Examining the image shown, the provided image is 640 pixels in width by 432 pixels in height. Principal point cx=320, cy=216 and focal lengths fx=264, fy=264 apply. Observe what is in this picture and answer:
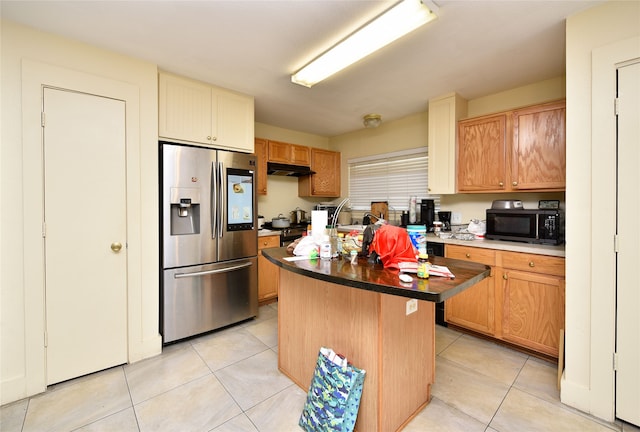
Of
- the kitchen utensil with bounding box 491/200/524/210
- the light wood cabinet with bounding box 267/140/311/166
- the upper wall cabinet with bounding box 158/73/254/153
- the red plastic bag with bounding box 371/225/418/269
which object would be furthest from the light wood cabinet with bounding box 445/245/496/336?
the upper wall cabinet with bounding box 158/73/254/153

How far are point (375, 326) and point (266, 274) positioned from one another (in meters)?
2.32

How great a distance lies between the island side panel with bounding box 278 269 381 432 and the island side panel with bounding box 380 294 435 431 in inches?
2.5

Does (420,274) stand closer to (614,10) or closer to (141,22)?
(614,10)

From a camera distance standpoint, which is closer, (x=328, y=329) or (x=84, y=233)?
(x=328, y=329)

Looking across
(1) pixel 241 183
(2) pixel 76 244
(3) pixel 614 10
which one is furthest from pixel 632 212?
(2) pixel 76 244

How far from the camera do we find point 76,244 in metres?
2.05

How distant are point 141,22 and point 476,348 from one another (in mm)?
3775

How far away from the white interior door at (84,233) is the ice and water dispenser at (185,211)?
0.39 metres

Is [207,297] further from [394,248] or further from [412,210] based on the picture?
[412,210]

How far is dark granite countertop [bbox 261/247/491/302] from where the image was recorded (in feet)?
3.42

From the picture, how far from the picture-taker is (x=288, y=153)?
4023mm

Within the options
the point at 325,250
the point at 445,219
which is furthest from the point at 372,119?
the point at 325,250

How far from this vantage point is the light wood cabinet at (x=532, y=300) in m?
2.16

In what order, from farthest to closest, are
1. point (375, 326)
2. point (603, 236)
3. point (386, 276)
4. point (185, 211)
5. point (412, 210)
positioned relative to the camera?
point (412, 210) → point (185, 211) → point (603, 236) → point (375, 326) → point (386, 276)
